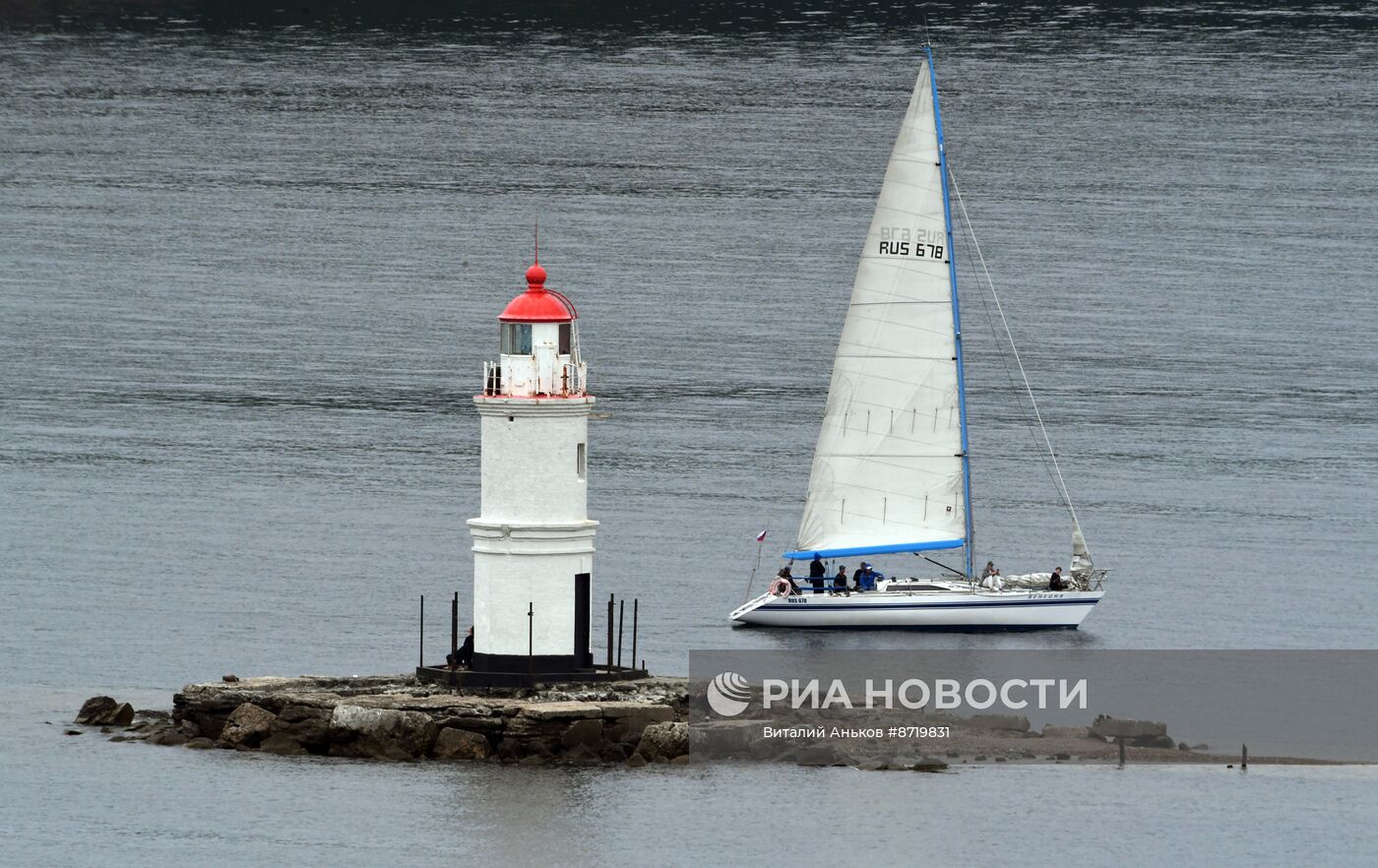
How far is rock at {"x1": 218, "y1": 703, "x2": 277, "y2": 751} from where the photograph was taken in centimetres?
5431

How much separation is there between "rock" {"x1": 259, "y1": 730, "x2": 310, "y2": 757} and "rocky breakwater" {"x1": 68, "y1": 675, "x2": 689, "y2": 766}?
2 centimetres

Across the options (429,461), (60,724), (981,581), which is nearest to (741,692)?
(60,724)

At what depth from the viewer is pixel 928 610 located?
72.9 meters

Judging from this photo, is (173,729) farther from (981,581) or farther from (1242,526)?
(1242,526)

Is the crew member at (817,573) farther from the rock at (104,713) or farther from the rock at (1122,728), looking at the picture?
the rock at (104,713)

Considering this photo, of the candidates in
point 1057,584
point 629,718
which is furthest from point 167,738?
point 1057,584

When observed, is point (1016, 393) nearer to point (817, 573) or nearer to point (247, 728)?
point (817, 573)

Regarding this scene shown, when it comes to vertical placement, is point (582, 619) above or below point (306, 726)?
above

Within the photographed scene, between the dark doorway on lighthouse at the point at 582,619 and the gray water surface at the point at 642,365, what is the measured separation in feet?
7.35

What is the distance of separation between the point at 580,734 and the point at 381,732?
3.65 metres

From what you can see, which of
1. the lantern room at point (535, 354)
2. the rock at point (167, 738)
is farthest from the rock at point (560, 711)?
the rock at point (167, 738)

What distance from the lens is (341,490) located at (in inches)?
3558

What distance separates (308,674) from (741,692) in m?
11.5
